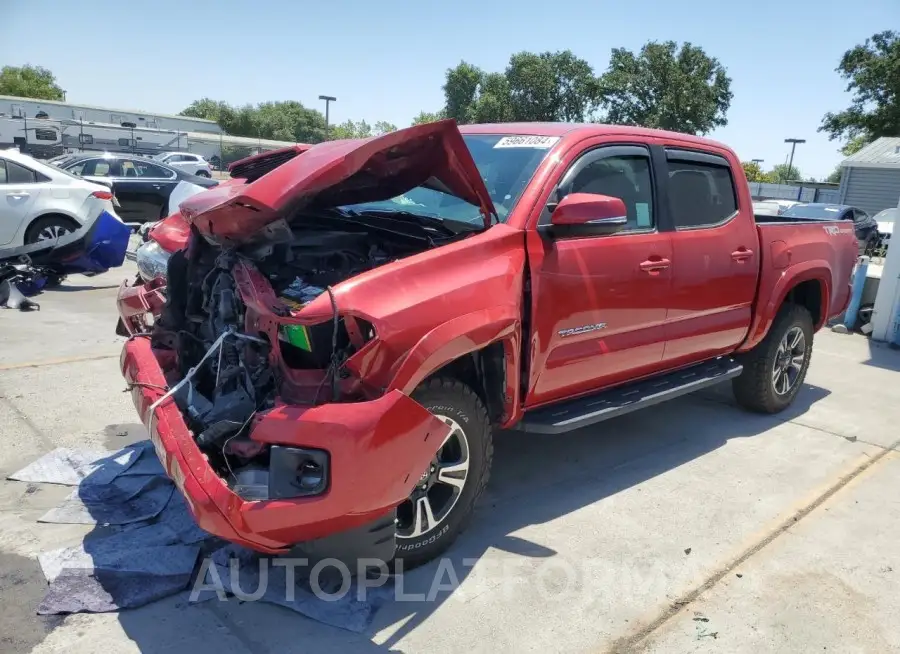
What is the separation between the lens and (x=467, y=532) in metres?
3.53

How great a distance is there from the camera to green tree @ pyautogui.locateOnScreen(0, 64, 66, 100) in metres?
68.8

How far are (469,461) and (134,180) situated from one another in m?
12.5

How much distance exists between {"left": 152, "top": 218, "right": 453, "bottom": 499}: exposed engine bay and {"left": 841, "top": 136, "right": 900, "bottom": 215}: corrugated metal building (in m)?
31.7

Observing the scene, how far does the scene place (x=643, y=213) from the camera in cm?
412

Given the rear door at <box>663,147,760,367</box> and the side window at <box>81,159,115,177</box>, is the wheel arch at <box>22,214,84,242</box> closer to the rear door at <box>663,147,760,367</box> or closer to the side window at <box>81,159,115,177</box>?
the side window at <box>81,159,115,177</box>

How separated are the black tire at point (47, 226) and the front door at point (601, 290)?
25.5 feet

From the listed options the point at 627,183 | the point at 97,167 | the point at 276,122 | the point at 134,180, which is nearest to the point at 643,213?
the point at 627,183

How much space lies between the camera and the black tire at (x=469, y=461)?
3.01 metres

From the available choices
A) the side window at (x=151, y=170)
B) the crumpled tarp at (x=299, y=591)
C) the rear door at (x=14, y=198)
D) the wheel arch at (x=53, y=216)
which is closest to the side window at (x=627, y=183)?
the crumpled tarp at (x=299, y=591)

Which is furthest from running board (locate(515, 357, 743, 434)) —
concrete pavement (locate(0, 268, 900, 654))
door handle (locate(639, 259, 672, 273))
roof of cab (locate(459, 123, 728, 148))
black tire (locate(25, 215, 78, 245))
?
black tire (locate(25, 215, 78, 245))

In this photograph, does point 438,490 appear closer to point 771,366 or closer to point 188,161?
point 771,366

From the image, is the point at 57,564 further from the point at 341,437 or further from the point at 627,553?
the point at 627,553

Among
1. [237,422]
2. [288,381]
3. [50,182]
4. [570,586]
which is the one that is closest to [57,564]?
[237,422]

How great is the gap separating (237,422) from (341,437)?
57cm
